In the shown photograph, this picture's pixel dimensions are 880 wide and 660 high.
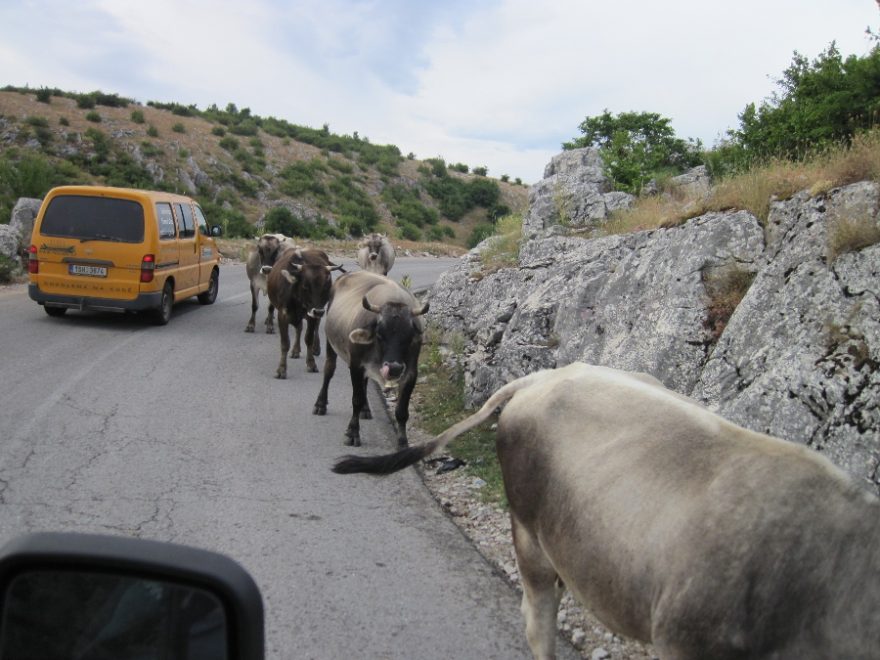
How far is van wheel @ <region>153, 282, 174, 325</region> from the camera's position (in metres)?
14.5

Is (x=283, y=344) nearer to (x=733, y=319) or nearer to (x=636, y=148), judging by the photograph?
(x=733, y=319)

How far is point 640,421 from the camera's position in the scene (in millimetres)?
3588

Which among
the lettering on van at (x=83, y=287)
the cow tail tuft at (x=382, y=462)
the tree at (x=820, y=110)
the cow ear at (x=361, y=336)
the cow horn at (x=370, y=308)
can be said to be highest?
the tree at (x=820, y=110)

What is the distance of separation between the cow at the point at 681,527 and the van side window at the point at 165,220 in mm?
11573

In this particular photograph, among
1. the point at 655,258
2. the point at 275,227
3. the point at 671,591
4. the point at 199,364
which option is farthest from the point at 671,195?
the point at 275,227

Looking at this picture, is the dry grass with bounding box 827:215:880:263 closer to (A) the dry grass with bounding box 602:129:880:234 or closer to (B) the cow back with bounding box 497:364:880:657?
(A) the dry grass with bounding box 602:129:880:234

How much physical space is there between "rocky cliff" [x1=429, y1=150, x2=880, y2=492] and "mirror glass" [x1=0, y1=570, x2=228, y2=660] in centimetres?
351

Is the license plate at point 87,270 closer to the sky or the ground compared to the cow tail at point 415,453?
closer to the ground

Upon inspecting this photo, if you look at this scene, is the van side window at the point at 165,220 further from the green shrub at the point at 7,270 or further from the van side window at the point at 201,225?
the green shrub at the point at 7,270

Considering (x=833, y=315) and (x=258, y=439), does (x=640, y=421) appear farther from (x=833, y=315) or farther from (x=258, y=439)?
→ (x=258, y=439)

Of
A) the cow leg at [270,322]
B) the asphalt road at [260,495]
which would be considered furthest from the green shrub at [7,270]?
the asphalt road at [260,495]

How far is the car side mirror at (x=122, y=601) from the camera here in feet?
5.81

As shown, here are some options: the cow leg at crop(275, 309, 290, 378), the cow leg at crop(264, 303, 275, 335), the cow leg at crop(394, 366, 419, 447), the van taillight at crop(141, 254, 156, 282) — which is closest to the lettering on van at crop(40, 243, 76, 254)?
the van taillight at crop(141, 254, 156, 282)

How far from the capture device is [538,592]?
4102 millimetres
